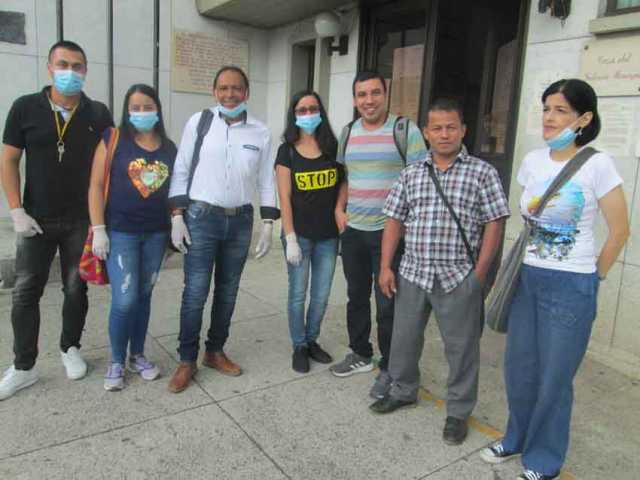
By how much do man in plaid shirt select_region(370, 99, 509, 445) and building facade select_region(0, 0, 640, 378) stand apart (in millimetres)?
1735

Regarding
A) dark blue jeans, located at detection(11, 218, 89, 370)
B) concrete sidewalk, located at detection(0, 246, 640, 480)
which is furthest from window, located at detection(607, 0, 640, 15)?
dark blue jeans, located at detection(11, 218, 89, 370)

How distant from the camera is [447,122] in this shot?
2.50 metres

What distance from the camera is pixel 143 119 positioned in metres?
2.92

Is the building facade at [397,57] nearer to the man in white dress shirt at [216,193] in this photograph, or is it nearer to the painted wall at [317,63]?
the painted wall at [317,63]

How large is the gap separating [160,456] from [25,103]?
196 cm

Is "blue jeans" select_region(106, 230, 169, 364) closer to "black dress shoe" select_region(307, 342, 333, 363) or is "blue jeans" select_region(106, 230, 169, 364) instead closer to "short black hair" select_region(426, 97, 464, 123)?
"black dress shoe" select_region(307, 342, 333, 363)

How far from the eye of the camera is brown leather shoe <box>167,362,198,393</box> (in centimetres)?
311

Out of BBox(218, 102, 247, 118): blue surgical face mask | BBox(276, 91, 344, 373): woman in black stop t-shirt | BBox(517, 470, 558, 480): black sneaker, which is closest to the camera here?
BBox(517, 470, 558, 480): black sneaker

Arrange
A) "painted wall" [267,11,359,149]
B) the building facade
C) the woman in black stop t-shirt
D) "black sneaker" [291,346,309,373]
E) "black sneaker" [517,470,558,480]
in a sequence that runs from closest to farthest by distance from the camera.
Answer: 1. "black sneaker" [517,470,558,480]
2. the woman in black stop t-shirt
3. "black sneaker" [291,346,309,373]
4. the building facade
5. "painted wall" [267,11,359,149]

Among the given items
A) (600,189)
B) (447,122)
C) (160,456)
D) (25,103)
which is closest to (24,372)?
(160,456)

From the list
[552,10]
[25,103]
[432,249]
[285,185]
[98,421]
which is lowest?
[98,421]

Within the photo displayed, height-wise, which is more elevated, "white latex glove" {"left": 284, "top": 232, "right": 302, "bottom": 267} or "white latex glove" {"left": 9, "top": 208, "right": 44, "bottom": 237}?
"white latex glove" {"left": 9, "top": 208, "right": 44, "bottom": 237}

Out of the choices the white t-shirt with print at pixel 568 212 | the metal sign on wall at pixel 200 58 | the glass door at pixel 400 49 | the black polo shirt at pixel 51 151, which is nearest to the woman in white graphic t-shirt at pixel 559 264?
the white t-shirt with print at pixel 568 212

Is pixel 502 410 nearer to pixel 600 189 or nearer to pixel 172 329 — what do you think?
pixel 600 189
